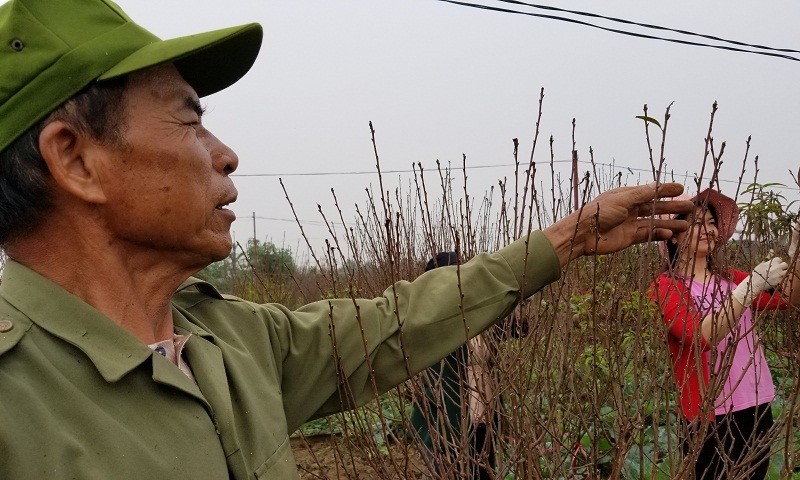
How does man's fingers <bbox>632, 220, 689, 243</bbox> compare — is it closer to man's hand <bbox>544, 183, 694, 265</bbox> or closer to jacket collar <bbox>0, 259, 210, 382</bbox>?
man's hand <bbox>544, 183, 694, 265</bbox>

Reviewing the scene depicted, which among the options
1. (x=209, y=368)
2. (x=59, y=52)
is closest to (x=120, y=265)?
(x=209, y=368)

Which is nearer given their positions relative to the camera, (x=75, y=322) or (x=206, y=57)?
(x=75, y=322)

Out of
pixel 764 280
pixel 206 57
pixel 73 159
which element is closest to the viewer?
pixel 73 159

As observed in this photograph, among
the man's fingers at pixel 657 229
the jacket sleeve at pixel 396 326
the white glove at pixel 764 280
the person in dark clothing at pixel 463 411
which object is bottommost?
the person in dark clothing at pixel 463 411

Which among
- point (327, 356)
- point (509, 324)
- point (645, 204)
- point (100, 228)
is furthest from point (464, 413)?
point (100, 228)

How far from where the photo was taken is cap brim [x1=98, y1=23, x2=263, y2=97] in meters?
1.29

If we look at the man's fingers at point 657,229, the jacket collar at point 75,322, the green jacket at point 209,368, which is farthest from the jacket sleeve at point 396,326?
the jacket collar at point 75,322

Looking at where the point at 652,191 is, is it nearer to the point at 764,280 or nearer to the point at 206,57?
the point at 206,57

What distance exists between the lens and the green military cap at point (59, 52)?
1.23m

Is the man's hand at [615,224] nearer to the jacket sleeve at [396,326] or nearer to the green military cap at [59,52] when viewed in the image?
the jacket sleeve at [396,326]

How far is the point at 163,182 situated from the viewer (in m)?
1.33

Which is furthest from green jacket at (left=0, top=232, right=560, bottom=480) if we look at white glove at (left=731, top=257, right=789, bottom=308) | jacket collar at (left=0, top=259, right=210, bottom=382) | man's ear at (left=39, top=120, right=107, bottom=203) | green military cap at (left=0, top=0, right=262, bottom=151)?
white glove at (left=731, top=257, right=789, bottom=308)

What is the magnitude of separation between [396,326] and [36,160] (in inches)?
35.8

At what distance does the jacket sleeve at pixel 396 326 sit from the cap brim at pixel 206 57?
1.87 feet
